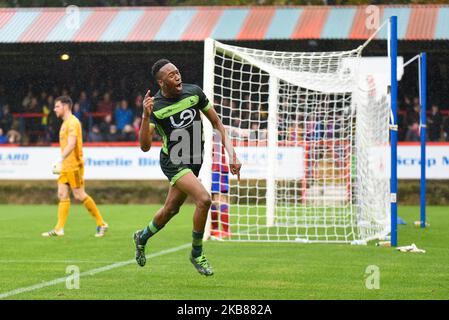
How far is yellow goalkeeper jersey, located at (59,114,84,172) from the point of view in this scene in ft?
50.3

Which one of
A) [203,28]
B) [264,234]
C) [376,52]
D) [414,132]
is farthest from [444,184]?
[264,234]

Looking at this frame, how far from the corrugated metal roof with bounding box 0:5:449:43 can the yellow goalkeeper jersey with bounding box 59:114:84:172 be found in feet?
45.8

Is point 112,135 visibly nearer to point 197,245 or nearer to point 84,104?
point 84,104

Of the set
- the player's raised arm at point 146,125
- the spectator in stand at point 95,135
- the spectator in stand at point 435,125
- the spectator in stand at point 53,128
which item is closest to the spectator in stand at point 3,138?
the spectator in stand at point 53,128

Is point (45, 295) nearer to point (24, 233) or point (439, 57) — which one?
point (24, 233)

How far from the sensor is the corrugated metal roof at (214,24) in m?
29.0

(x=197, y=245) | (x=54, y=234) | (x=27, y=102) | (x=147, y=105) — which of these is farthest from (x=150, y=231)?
(x=27, y=102)

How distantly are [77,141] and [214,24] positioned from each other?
15453 millimetres

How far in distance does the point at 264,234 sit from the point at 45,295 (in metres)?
7.87

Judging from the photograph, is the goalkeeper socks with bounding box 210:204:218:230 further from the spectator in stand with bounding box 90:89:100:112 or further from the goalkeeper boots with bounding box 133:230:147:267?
the spectator in stand with bounding box 90:89:100:112

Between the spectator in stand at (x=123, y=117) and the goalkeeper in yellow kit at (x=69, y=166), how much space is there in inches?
582

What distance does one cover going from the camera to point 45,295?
27.0 ft

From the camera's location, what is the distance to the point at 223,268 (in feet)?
34.5

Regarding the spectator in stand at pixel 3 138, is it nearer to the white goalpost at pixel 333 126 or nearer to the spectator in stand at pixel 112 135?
the spectator in stand at pixel 112 135
